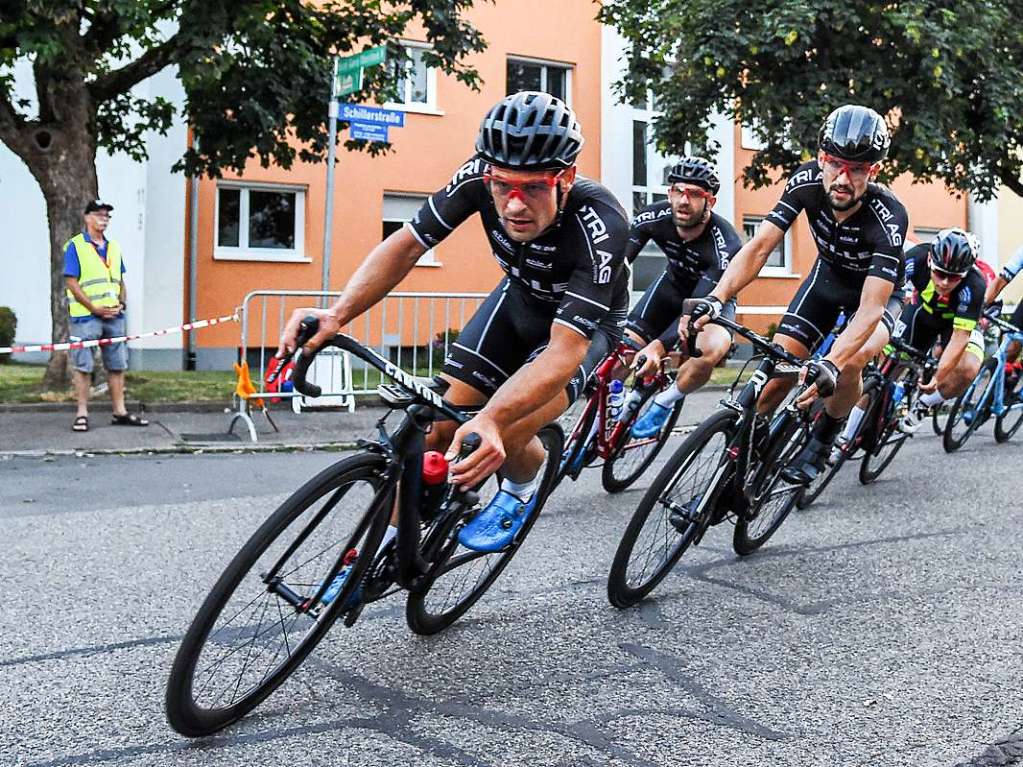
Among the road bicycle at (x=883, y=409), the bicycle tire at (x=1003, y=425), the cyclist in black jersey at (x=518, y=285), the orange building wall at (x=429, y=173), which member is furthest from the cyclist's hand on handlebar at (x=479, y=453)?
the orange building wall at (x=429, y=173)

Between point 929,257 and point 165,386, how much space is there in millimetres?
9154

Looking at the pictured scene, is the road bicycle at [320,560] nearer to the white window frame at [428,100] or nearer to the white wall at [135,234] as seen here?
the white wall at [135,234]

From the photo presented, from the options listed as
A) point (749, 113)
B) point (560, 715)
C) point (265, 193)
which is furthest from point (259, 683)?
point (265, 193)

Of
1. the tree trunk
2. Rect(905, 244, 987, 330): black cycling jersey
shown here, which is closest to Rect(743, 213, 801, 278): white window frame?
the tree trunk

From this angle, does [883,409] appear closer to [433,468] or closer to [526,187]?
[526,187]

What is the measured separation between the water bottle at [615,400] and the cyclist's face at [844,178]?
179 cm

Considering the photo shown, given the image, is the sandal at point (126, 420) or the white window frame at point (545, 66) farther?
the white window frame at point (545, 66)

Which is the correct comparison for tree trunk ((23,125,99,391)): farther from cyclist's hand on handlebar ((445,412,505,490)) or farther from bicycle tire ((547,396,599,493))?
cyclist's hand on handlebar ((445,412,505,490))

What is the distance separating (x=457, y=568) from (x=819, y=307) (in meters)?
3.34

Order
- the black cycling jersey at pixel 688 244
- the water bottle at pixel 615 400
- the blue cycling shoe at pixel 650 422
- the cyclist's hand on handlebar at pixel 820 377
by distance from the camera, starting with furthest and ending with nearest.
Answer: the black cycling jersey at pixel 688 244 < the blue cycling shoe at pixel 650 422 < the water bottle at pixel 615 400 < the cyclist's hand on handlebar at pixel 820 377

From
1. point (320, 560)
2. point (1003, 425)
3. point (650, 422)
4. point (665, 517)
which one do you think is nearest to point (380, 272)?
point (320, 560)

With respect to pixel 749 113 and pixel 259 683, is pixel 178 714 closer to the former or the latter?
pixel 259 683

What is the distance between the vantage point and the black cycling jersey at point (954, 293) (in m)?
8.88

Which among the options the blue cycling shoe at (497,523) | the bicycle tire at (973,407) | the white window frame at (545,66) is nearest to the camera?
the blue cycling shoe at (497,523)
